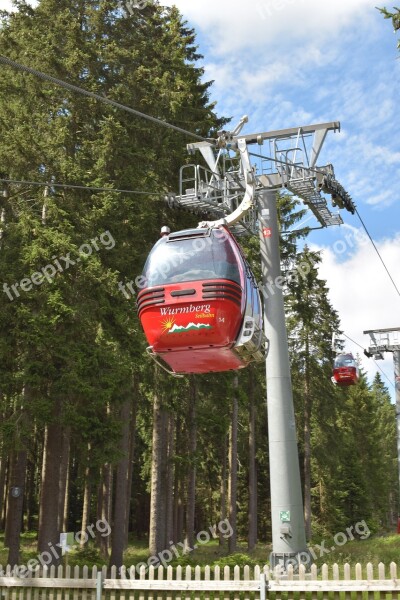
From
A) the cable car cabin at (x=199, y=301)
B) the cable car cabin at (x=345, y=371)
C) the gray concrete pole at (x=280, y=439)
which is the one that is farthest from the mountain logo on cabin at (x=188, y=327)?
the cable car cabin at (x=345, y=371)

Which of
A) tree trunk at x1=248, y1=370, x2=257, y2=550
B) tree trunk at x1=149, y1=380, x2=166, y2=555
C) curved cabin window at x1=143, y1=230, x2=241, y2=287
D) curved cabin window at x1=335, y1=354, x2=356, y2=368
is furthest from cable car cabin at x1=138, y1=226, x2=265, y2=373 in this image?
tree trunk at x1=248, y1=370, x2=257, y2=550

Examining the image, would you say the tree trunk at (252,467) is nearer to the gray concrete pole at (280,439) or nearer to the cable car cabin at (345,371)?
the cable car cabin at (345,371)

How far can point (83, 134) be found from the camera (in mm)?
20984

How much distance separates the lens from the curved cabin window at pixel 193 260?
8.88 m

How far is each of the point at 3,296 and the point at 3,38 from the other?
9246mm

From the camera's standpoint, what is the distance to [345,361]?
1227 inches

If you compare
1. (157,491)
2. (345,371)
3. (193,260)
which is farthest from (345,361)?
(193,260)

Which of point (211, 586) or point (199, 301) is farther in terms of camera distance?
point (211, 586)

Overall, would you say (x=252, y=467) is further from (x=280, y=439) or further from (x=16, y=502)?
(x=280, y=439)

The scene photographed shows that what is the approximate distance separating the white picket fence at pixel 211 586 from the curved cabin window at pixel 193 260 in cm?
429

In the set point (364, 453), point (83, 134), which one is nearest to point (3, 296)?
point (83, 134)

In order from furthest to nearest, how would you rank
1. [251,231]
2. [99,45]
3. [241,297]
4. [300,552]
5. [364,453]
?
[364,453] → [99,45] → [251,231] → [300,552] → [241,297]

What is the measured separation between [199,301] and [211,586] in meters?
4.35

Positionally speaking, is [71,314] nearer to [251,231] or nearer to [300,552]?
[251,231]
